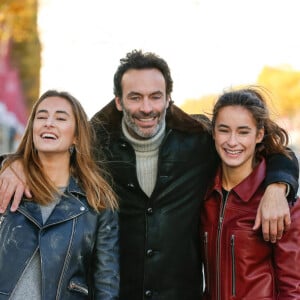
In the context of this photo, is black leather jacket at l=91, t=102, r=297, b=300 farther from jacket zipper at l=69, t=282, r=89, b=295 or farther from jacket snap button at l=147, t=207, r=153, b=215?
jacket zipper at l=69, t=282, r=89, b=295

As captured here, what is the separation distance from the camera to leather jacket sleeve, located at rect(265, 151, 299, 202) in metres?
2.98

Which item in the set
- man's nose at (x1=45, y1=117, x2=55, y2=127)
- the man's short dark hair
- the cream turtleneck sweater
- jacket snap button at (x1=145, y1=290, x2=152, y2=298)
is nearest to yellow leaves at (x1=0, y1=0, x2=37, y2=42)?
the man's short dark hair

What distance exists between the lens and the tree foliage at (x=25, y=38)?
11.5 metres

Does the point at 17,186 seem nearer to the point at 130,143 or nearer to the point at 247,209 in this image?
the point at 130,143

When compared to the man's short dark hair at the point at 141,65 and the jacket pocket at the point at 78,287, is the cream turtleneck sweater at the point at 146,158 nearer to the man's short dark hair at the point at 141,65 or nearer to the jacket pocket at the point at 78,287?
the man's short dark hair at the point at 141,65

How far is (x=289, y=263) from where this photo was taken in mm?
2754

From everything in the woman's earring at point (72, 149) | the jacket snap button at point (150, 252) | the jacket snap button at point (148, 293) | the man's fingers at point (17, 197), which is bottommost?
the jacket snap button at point (148, 293)

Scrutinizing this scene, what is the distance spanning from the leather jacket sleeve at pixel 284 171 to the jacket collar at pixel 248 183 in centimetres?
4

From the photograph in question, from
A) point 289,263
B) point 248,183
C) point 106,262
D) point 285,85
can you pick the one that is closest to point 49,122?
point 106,262

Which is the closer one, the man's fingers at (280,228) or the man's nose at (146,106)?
the man's fingers at (280,228)

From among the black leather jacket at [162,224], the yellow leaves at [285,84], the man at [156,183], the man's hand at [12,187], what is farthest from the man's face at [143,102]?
the yellow leaves at [285,84]

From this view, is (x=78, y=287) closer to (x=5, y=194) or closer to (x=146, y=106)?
(x=5, y=194)

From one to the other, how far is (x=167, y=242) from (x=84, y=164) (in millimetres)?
683

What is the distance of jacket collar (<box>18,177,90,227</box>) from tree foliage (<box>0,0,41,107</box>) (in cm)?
893
